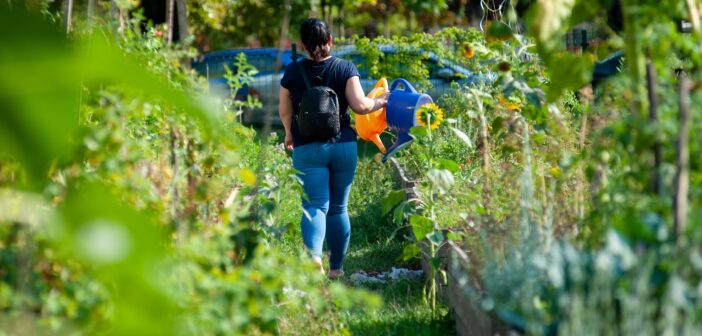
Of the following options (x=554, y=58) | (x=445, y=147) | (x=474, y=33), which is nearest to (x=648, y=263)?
(x=554, y=58)

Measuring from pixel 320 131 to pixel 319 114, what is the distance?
0.11m

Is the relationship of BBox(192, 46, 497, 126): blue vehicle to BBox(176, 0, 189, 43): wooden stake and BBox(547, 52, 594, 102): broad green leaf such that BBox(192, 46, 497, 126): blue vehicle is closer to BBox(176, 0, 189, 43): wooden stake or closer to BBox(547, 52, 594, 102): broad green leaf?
BBox(176, 0, 189, 43): wooden stake

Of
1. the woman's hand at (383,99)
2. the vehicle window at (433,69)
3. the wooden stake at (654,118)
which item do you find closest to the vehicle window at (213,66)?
the vehicle window at (433,69)

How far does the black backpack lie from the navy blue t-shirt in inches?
2.6

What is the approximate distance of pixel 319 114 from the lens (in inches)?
192

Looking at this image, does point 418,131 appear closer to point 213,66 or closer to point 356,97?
point 356,97

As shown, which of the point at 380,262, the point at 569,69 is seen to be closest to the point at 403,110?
the point at 380,262

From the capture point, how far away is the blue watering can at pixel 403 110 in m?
5.27

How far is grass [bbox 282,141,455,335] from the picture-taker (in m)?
4.16

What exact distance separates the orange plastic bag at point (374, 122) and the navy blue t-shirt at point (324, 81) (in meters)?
0.51

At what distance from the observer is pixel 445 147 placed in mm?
7156

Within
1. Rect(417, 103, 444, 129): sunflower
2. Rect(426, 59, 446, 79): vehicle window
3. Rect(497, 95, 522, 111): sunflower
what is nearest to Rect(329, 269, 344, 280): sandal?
Rect(417, 103, 444, 129): sunflower

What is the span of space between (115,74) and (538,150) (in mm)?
4106

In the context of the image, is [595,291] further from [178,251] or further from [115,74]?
[115,74]
